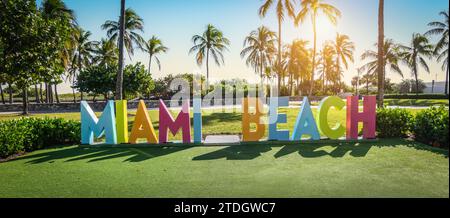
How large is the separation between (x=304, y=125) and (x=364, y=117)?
2.37 meters

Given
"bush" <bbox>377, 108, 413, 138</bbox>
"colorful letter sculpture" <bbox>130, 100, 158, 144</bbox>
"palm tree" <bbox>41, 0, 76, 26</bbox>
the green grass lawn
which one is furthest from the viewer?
"palm tree" <bbox>41, 0, 76, 26</bbox>

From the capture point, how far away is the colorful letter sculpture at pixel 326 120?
11.2 metres

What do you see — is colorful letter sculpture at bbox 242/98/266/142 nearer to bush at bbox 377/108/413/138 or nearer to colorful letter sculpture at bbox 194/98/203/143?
colorful letter sculpture at bbox 194/98/203/143

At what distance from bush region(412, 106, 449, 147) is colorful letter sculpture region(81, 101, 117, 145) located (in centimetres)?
1139

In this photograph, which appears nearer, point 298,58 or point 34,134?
point 34,134

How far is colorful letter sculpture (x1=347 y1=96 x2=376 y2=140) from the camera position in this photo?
37.3 ft

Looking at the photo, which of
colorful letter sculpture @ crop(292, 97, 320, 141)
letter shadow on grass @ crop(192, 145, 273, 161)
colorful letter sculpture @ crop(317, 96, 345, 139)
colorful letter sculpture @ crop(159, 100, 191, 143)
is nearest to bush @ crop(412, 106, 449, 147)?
colorful letter sculpture @ crop(317, 96, 345, 139)

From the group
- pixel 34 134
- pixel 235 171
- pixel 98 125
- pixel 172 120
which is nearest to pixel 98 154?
pixel 98 125

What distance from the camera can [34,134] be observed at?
1111 centimetres

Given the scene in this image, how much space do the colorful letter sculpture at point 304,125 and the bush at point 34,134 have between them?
29.0 feet

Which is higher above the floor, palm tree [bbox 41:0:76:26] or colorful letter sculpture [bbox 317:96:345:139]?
palm tree [bbox 41:0:76:26]

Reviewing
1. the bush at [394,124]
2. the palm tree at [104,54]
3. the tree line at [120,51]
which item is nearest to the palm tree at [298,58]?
the tree line at [120,51]

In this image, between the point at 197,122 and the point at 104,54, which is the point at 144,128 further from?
the point at 104,54
